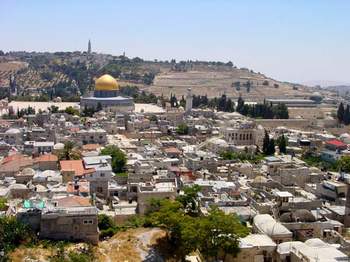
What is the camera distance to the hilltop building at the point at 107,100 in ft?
196

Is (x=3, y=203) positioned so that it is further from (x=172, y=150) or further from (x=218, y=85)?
(x=218, y=85)

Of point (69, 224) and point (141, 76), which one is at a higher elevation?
point (141, 76)

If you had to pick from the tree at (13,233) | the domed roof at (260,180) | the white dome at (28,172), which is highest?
the domed roof at (260,180)

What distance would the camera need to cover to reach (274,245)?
63.6 ft

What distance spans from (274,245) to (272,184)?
8713 mm

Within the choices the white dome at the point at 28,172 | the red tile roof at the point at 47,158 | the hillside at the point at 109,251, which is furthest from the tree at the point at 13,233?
the red tile roof at the point at 47,158

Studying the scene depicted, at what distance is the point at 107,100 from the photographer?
60.9 meters

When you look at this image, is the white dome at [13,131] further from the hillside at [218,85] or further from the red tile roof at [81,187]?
the hillside at [218,85]

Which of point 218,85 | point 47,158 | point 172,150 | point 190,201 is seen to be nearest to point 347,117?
point 172,150

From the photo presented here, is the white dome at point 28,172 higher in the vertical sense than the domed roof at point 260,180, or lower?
lower

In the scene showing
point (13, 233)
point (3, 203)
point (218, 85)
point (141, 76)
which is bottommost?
point (13, 233)

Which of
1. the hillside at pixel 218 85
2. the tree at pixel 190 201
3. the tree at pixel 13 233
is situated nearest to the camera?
the tree at pixel 13 233

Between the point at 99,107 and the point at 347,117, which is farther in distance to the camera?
the point at 347,117

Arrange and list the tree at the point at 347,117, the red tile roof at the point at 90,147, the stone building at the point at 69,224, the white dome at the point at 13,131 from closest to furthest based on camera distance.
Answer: the stone building at the point at 69,224
the red tile roof at the point at 90,147
the white dome at the point at 13,131
the tree at the point at 347,117
